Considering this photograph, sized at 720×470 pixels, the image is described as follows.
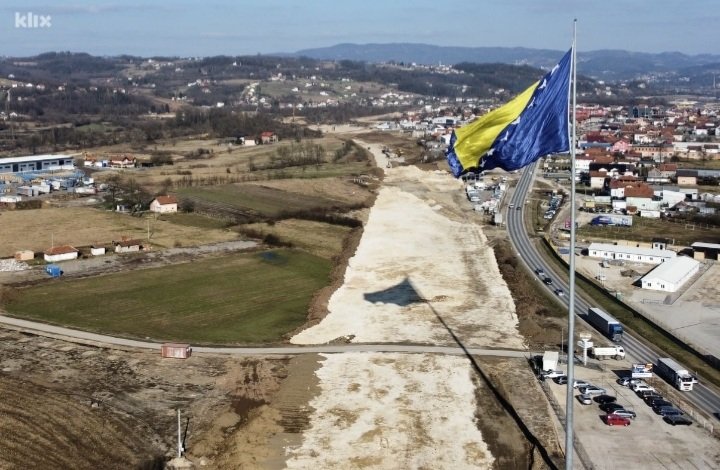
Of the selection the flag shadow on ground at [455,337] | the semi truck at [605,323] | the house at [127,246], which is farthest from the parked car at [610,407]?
the house at [127,246]

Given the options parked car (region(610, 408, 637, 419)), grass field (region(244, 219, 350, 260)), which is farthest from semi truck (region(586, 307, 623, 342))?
grass field (region(244, 219, 350, 260))

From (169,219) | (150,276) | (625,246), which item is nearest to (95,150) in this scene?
(169,219)

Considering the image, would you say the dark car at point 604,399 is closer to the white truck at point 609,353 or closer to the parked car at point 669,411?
the parked car at point 669,411

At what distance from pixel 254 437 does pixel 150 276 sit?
2062cm

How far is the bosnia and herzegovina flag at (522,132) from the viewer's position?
12.8m

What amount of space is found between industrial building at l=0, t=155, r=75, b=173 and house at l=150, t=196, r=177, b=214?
99.5 feet

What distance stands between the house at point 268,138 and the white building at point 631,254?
7253 centimetres

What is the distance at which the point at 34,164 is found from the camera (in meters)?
83.1

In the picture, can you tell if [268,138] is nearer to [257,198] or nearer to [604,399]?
[257,198]

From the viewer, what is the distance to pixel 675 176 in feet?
259

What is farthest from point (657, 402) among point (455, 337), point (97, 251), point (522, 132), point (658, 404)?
point (97, 251)

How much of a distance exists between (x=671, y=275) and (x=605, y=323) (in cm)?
1133

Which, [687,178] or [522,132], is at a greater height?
[522,132]

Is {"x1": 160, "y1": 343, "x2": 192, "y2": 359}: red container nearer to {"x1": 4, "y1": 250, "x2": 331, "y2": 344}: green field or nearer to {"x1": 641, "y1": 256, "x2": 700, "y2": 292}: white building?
{"x1": 4, "y1": 250, "x2": 331, "y2": 344}: green field
